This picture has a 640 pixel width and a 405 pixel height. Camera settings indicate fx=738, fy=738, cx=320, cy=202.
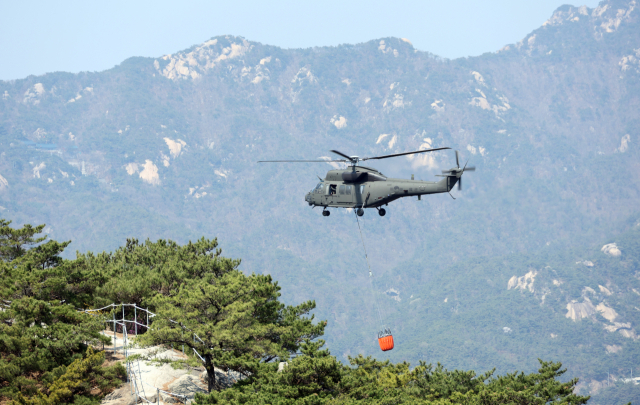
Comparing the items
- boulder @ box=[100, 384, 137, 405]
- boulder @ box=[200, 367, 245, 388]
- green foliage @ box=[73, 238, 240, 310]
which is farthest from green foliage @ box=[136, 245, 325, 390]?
green foliage @ box=[73, 238, 240, 310]

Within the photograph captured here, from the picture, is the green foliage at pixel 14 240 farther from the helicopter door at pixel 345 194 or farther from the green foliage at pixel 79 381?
the helicopter door at pixel 345 194

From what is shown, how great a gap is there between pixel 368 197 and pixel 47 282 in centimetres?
1995

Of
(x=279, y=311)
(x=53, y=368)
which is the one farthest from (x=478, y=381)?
(x=53, y=368)

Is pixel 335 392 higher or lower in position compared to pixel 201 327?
lower

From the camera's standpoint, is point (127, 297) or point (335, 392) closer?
point (335, 392)

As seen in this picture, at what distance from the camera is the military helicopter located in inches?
1801

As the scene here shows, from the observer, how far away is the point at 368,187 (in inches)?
1853

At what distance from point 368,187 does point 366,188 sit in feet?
0.50

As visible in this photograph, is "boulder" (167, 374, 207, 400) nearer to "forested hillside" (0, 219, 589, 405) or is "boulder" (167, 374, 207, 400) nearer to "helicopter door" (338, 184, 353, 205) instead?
"forested hillside" (0, 219, 589, 405)

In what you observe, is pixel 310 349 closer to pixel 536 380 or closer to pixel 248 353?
pixel 248 353

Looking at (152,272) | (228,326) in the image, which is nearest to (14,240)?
(152,272)

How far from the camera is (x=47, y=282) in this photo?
1677 inches

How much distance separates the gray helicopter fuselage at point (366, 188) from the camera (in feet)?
151

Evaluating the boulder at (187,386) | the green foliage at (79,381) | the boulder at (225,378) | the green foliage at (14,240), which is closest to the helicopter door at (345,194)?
the boulder at (225,378)
